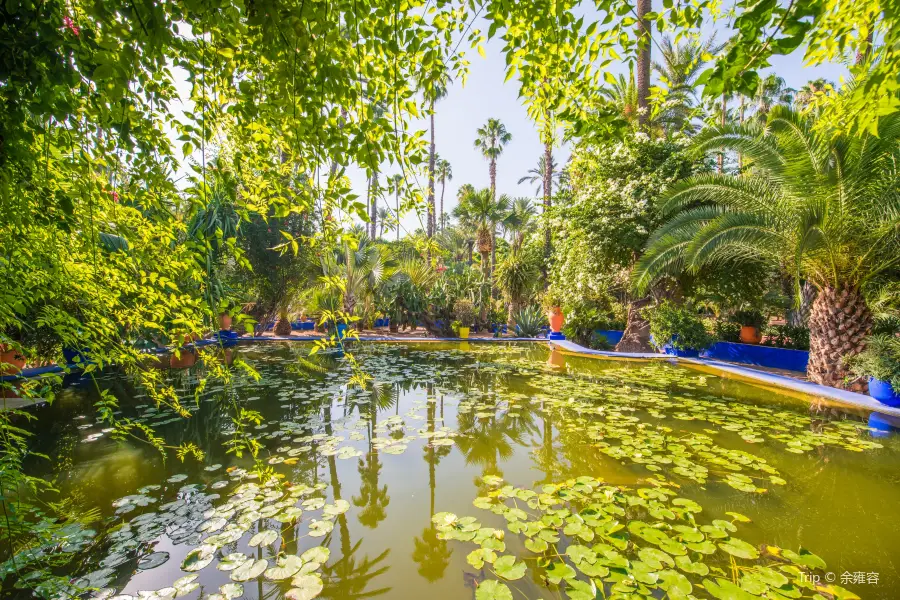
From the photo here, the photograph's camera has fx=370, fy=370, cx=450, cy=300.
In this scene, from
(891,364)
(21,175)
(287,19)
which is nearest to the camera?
(287,19)

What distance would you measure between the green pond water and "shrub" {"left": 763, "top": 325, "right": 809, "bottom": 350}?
14.2 ft

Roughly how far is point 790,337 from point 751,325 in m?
1.11

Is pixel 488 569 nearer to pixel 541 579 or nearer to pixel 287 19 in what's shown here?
pixel 541 579

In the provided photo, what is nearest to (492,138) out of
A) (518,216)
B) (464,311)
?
(518,216)

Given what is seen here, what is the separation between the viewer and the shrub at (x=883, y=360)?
480 centimetres

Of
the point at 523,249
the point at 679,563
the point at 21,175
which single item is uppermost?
the point at 523,249

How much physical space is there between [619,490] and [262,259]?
12.8 meters

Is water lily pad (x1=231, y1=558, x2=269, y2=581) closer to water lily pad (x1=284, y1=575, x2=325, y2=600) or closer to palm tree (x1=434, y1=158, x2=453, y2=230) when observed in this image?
water lily pad (x1=284, y1=575, x2=325, y2=600)

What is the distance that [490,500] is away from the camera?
9.23 feet

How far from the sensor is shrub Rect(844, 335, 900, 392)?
4805 millimetres

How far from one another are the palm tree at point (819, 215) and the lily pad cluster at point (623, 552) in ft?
16.5

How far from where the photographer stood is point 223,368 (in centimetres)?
167

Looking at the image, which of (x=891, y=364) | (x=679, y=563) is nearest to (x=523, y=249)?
(x=891, y=364)

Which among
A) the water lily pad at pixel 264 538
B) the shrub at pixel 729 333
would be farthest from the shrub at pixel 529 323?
the water lily pad at pixel 264 538
